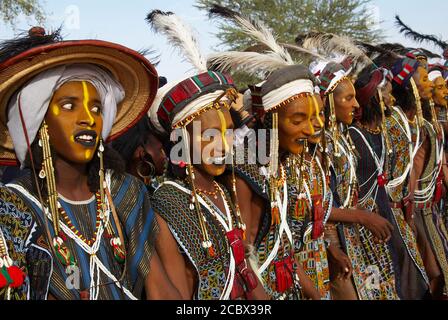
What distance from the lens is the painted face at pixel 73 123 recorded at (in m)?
3.21

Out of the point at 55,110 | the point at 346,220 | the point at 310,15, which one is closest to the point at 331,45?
the point at 346,220

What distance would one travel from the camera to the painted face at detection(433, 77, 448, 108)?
338 inches

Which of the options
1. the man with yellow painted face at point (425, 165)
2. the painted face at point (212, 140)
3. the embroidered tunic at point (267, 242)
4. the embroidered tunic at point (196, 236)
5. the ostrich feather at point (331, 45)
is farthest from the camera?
the man with yellow painted face at point (425, 165)

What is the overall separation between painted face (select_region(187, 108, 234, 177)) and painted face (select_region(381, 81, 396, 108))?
3542 millimetres

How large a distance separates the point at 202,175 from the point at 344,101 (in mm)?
2441

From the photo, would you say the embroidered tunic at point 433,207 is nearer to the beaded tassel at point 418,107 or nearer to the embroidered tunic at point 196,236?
the beaded tassel at point 418,107

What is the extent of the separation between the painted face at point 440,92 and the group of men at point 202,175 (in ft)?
5.47

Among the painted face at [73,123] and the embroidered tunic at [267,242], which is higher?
the painted face at [73,123]

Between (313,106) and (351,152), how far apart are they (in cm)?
152

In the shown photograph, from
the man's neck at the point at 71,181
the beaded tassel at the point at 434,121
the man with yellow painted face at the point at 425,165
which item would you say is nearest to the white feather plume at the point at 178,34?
the man's neck at the point at 71,181

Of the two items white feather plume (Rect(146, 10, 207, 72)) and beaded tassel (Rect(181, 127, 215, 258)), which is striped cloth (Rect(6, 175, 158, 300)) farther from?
white feather plume (Rect(146, 10, 207, 72))

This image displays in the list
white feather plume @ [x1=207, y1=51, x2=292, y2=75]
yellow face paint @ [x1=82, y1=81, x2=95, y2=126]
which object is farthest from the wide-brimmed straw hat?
white feather plume @ [x1=207, y1=51, x2=292, y2=75]

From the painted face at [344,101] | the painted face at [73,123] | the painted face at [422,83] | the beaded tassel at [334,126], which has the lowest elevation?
the painted face at [73,123]
